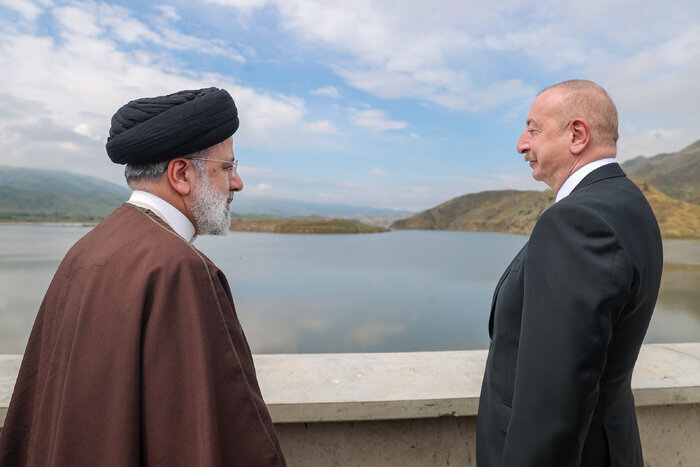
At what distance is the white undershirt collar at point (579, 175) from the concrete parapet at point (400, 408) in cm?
104

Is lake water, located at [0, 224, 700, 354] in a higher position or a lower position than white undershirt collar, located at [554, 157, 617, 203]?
lower

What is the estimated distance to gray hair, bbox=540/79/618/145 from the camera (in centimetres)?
136

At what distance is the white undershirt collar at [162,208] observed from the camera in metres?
1.28

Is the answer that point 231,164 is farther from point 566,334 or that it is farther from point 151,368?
point 566,334

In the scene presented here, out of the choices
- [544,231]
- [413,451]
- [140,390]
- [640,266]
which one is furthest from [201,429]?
[413,451]

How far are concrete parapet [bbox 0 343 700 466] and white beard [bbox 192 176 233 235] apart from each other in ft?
2.83

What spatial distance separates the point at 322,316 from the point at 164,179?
1162cm

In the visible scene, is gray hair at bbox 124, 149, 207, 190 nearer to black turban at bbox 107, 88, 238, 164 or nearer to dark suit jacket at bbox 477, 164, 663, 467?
black turban at bbox 107, 88, 238, 164

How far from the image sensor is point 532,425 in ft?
3.67

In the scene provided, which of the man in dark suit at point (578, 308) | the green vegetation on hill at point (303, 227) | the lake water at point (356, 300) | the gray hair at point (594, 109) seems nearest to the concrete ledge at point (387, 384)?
the man in dark suit at point (578, 308)

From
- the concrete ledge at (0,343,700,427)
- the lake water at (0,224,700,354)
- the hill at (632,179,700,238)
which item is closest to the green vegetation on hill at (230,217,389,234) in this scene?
the lake water at (0,224,700,354)

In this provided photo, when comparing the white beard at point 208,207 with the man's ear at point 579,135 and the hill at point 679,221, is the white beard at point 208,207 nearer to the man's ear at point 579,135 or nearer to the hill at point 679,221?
the man's ear at point 579,135

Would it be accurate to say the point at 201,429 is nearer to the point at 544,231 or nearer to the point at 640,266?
the point at 544,231

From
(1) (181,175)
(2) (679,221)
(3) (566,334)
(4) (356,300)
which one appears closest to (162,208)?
(1) (181,175)
